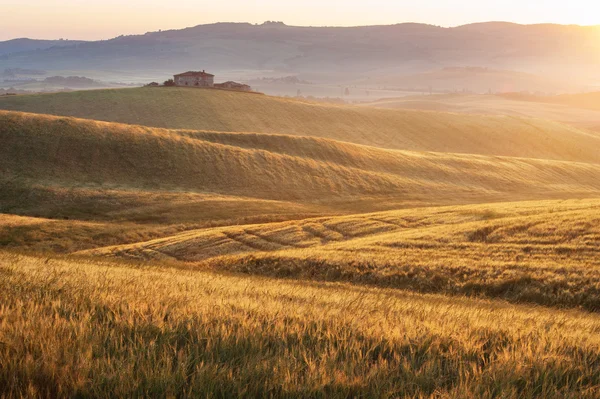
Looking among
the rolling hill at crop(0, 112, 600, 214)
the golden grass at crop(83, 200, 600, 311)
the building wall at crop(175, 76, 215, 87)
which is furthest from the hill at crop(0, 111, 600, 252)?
the building wall at crop(175, 76, 215, 87)

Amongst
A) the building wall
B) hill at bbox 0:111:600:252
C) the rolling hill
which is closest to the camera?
hill at bbox 0:111:600:252

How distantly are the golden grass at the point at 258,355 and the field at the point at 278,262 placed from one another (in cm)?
3

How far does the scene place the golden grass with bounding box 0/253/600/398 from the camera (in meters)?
4.75

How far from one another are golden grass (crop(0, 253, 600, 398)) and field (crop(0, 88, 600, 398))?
0.03 m

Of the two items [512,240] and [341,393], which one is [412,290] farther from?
[341,393]

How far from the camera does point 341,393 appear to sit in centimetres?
478

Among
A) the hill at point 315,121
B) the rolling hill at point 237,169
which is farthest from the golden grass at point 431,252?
the hill at point 315,121

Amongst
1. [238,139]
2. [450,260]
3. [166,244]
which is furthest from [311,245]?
[238,139]

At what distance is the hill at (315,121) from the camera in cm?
11638

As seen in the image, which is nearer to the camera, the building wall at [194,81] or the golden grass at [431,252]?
the golden grass at [431,252]

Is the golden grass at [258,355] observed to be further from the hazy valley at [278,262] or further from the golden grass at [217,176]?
the golden grass at [217,176]

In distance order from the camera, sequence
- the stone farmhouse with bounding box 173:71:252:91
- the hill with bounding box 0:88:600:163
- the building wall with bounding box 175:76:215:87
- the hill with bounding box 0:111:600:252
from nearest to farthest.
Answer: the hill with bounding box 0:111:600:252 → the hill with bounding box 0:88:600:163 → the stone farmhouse with bounding box 173:71:252:91 → the building wall with bounding box 175:76:215:87

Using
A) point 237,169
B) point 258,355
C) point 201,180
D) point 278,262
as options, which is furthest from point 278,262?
point 237,169

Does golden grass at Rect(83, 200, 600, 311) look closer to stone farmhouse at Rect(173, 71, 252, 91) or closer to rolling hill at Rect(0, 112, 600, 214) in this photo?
rolling hill at Rect(0, 112, 600, 214)
